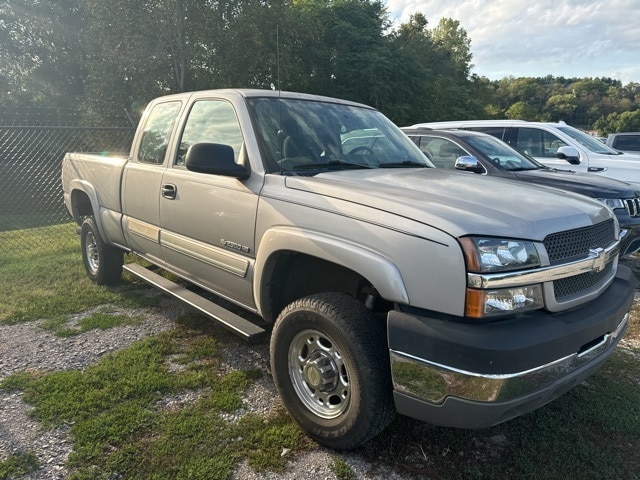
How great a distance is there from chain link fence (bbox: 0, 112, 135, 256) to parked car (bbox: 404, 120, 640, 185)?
7182 mm

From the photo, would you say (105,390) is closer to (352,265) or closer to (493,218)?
(352,265)

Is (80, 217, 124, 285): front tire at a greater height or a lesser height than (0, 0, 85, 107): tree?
lesser

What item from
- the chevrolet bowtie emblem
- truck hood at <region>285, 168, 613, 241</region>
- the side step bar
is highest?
truck hood at <region>285, 168, 613, 241</region>

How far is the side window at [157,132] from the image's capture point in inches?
164

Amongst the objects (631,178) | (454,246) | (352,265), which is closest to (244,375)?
(352,265)

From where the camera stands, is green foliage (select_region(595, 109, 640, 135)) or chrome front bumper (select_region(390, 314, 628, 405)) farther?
green foliage (select_region(595, 109, 640, 135))

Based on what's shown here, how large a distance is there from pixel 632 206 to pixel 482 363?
4.99 meters

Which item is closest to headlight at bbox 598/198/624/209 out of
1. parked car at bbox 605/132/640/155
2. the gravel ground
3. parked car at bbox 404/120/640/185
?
parked car at bbox 404/120/640/185

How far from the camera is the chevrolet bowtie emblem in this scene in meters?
2.50

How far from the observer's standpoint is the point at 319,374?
2.65m

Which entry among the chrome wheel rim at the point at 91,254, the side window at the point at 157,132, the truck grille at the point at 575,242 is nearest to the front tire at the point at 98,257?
the chrome wheel rim at the point at 91,254

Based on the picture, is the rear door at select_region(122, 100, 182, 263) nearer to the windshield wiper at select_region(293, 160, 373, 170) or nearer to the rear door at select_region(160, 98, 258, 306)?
the rear door at select_region(160, 98, 258, 306)

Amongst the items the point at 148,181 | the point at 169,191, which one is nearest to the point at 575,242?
the point at 169,191

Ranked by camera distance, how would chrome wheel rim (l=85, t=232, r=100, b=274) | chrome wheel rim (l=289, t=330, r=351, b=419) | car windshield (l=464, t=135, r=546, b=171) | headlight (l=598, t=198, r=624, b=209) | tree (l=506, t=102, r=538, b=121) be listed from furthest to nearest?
tree (l=506, t=102, r=538, b=121), car windshield (l=464, t=135, r=546, b=171), headlight (l=598, t=198, r=624, b=209), chrome wheel rim (l=85, t=232, r=100, b=274), chrome wheel rim (l=289, t=330, r=351, b=419)
